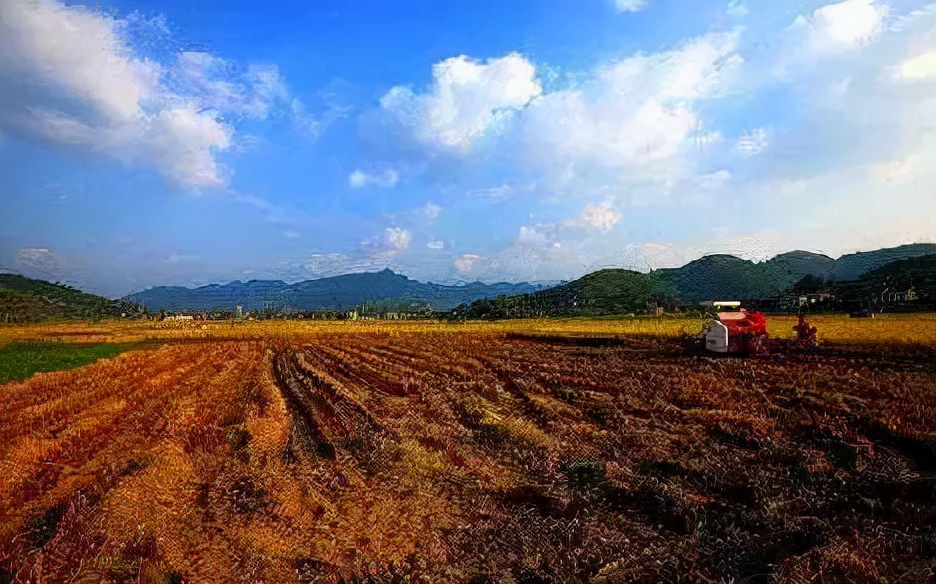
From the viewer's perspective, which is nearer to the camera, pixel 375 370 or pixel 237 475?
pixel 237 475

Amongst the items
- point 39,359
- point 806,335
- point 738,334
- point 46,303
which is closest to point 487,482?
point 738,334

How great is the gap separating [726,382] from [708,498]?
31.1 ft

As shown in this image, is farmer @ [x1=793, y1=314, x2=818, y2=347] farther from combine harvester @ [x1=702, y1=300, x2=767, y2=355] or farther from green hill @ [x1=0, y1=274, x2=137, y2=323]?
green hill @ [x1=0, y1=274, x2=137, y2=323]

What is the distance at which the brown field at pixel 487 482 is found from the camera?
223 inches

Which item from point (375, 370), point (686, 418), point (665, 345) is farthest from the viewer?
point (665, 345)

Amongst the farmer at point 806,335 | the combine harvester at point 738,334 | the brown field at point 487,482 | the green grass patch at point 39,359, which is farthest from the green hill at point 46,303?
the farmer at point 806,335

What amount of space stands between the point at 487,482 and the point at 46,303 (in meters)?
126

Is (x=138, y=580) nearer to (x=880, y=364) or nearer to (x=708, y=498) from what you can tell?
(x=708, y=498)

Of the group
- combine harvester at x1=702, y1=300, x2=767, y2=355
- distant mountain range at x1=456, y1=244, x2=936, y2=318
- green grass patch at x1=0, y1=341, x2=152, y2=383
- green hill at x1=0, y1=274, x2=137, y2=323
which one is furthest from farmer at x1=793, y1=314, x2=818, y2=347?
green hill at x1=0, y1=274, x2=137, y2=323

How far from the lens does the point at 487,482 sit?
26.8 feet

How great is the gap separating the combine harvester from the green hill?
98318 mm

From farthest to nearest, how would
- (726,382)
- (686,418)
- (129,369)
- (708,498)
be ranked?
(129,369) < (726,382) < (686,418) < (708,498)

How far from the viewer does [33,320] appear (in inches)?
3504

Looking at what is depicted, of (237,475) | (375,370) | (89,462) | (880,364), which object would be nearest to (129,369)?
(375,370)
